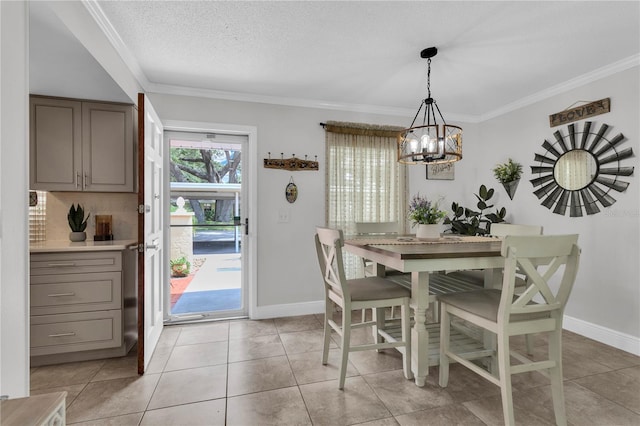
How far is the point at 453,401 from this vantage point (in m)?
1.88

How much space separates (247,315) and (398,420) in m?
2.13

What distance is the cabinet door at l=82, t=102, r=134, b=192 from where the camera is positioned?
8.85 ft

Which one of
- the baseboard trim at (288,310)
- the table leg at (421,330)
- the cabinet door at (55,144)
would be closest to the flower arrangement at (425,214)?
the table leg at (421,330)

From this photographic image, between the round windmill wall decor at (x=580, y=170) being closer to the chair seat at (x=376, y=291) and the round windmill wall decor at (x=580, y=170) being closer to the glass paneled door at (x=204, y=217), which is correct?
the chair seat at (x=376, y=291)

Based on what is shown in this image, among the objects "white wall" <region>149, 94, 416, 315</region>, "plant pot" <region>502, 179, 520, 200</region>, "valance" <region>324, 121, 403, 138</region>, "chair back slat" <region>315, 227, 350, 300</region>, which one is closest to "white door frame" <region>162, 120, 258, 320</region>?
"white wall" <region>149, 94, 416, 315</region>

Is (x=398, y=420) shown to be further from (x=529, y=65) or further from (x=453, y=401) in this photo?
(x=529, y=65)

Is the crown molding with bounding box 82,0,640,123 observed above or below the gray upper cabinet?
above

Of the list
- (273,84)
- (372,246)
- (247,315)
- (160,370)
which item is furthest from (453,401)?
(273,84)

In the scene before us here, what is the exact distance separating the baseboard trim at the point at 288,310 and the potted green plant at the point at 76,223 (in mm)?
1785

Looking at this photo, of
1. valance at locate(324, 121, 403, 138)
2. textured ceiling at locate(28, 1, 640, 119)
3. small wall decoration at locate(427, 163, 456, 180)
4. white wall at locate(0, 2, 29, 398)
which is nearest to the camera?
white wall at locate(0, 2, 29, 398)

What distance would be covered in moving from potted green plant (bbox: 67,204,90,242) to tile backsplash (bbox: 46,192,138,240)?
0.49 feet

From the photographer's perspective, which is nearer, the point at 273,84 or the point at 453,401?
the point at 453,401

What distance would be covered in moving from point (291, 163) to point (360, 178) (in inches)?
33.6

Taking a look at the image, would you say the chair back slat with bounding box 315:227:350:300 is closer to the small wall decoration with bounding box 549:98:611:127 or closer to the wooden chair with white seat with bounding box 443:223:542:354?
the wooden chair with white seat with bounding box 443:223:542:354
